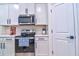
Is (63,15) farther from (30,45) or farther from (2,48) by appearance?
(2,48)

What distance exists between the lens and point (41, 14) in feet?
11.6

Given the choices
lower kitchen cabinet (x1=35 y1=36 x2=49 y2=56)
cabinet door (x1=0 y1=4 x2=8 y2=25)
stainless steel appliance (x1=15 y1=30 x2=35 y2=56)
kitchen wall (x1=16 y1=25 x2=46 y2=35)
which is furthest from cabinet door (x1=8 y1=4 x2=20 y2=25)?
lower kitchen cabinet (x1=35 y1=36 x2=49 y2=56)

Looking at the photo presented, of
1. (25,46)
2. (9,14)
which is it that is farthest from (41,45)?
(9,14)

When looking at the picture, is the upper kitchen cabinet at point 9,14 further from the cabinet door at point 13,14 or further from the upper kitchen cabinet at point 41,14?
the upper kitchen cabinet at point 41,14

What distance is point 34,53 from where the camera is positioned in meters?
3.27

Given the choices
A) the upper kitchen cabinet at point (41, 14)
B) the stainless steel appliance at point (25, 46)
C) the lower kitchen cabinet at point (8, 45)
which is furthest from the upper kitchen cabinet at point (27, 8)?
the lower kitchen cabinet at point (8, 45)

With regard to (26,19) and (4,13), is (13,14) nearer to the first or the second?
(4,13)

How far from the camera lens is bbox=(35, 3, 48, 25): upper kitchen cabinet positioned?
3512mm

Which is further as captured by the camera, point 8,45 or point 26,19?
point 26,19

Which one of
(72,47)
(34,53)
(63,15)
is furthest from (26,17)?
(72,47)

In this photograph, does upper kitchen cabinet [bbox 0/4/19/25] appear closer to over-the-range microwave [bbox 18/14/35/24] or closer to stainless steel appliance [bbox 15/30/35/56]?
over-the-range microwave [bbox 18/14/35/24]

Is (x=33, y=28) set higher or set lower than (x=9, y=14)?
lower

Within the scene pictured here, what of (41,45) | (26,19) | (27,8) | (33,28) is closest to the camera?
(41,45)

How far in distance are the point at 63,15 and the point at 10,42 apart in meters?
1.55
